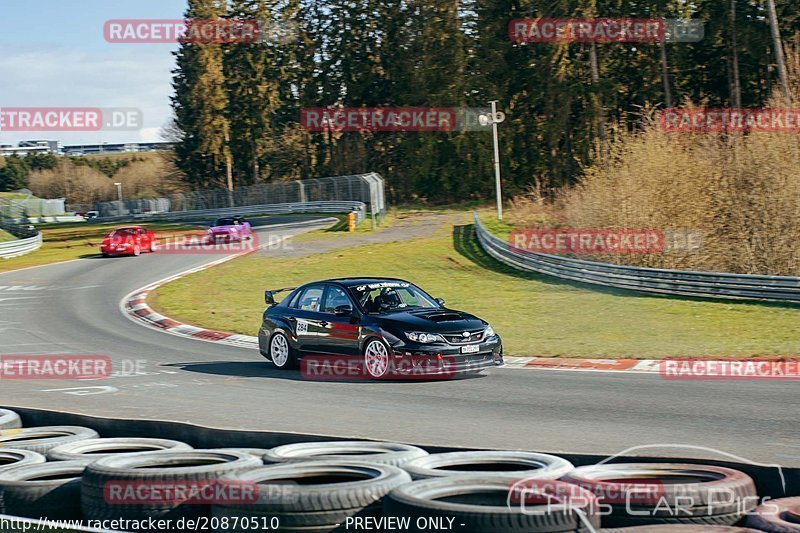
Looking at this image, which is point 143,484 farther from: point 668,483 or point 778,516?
point 778,516

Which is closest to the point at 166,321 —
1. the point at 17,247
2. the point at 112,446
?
the point at 112,446

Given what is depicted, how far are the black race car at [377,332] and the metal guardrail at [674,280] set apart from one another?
11.5 meters

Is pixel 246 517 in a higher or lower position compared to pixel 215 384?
higher

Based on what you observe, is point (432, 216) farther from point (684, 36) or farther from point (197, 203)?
point (197, 203)

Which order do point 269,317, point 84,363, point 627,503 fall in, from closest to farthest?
point 627,503 → point 269,317 → point 84,363

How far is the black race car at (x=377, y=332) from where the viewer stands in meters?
13.9

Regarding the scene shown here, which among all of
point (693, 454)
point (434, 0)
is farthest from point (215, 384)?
point (434, 0)

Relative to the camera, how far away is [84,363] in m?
17.9

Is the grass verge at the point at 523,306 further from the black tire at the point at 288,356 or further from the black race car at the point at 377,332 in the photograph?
the black tire at the point at 288,356

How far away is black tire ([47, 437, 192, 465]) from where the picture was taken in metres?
7.42

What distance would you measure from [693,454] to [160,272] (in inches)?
1246

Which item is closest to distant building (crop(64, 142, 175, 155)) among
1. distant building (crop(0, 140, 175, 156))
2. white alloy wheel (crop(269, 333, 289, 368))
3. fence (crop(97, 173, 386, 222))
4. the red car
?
distant building (crop(0, 140, 175, 156))

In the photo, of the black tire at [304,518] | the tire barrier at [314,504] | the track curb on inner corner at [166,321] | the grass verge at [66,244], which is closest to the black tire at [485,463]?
the tire barrier at [314,504]

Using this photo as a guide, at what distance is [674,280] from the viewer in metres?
25.9
